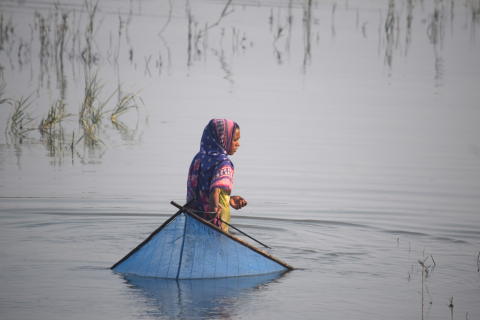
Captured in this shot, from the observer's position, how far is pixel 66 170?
926 cm

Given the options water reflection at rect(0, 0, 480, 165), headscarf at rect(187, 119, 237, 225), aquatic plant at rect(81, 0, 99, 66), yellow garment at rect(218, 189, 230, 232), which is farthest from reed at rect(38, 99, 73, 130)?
yellow garment at rect(218, 189, 230, 232)

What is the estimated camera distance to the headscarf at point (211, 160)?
5555 mm

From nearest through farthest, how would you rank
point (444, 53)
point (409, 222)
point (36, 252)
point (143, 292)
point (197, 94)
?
point (143, 292) < point (36, 252) < point (409, 222) < point (197, 94) < point (444, 53)

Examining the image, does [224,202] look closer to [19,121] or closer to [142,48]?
[19,121]

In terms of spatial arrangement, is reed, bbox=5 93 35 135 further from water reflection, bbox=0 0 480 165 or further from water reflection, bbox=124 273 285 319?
water reflection, bbox=124 273 285 319

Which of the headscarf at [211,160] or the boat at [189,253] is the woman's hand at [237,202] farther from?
the boat at [189,253]

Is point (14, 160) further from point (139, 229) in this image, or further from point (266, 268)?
point (266, 268)

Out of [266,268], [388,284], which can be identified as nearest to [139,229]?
[266,268]

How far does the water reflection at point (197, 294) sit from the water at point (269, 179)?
0.07 ft

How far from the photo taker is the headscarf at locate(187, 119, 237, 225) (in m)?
5.55

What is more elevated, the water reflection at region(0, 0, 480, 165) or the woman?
the water reflection at region(0, 0, 480, 165)

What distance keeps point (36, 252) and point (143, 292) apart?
4.96ft

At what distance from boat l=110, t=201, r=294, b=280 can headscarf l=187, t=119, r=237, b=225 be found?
0.99ft

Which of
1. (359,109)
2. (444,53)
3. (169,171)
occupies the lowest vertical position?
(169,171)
